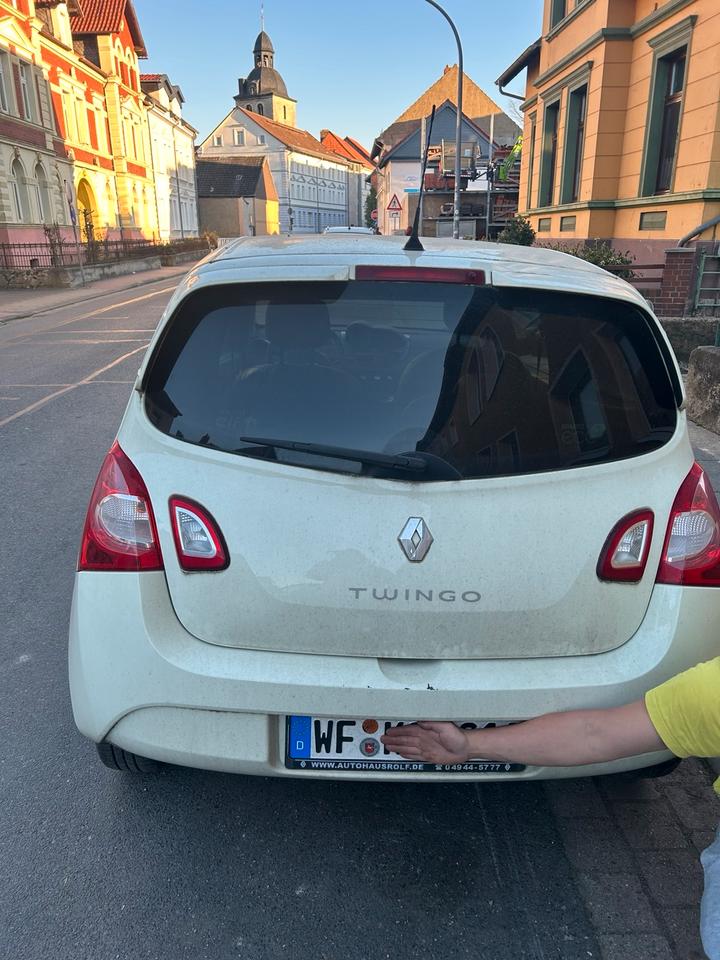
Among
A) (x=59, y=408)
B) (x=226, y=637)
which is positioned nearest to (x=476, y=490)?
(x=226, y=637)

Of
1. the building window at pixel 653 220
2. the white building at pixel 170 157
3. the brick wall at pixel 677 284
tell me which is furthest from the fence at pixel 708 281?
the white building at pixel 170 157

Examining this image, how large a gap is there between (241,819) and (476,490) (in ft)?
4.64

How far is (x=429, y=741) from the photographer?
217cm

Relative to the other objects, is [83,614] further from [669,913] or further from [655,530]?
[669,913]

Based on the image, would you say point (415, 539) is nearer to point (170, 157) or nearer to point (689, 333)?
point (689, 333)

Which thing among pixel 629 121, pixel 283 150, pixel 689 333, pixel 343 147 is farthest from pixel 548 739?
pixel 343 147

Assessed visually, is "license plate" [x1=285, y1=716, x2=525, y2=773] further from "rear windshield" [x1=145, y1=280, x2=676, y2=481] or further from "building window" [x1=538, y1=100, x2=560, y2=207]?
"building window" [x1=538, y1=100, x2=560, y2=207]

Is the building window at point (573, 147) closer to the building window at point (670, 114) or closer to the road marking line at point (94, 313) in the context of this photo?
the building window at point (670, 114)

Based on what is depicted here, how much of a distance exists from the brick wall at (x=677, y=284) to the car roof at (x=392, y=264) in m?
9.57

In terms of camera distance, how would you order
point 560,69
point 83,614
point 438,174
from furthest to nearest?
point 438,174 < point 560,69 < point 83,614

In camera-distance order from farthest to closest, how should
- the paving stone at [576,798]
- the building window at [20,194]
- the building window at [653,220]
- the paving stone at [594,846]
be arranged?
1. the building window at [20,194]
2. the building window at [653,220]
3. the paving stone at [576,798]
4. the paving stone at [594,846]

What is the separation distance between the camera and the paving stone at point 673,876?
7.51 feet

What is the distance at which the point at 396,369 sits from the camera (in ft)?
7.72

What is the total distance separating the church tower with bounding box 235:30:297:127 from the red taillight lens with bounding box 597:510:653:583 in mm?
123392
